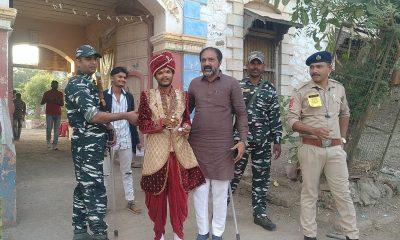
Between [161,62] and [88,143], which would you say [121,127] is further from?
[161,62]

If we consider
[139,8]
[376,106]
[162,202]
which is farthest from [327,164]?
[139,8]

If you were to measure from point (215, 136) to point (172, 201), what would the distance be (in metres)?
0.70

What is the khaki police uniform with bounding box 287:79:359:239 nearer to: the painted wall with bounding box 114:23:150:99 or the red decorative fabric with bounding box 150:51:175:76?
the red decorative fabric with bounding box 150:51:175:76

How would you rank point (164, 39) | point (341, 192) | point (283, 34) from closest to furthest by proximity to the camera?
1. point (341, 192)
2. point (164, 39)
3. point (283, 34)

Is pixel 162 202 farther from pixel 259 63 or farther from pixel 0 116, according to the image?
pixel 0 116

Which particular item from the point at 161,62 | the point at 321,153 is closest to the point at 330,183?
the point at 321,153

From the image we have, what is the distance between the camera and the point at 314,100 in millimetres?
3531

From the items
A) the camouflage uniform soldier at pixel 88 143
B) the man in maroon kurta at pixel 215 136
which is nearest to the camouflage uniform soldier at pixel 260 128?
the man in maroon kurta at pixel 215 136

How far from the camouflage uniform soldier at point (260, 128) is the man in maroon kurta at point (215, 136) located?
2.08ft

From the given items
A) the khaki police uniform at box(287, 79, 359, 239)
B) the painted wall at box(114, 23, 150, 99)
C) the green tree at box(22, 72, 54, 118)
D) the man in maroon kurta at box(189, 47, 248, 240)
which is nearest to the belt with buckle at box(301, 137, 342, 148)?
the khaki police uniform at box(287, 79, 359, 239)

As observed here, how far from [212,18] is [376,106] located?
11.9 feet

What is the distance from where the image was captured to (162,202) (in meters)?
3.12

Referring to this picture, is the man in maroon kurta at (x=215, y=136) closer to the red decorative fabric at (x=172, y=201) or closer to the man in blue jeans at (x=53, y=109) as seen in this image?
the red decorative fabric at (x=172, y=201)

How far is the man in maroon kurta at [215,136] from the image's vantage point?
131 inches
